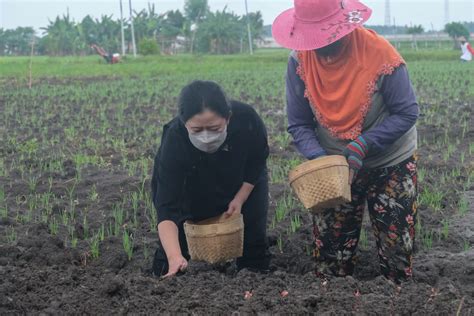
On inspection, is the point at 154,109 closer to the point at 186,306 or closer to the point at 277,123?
the point at 277,123

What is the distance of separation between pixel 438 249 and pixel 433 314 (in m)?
1.65

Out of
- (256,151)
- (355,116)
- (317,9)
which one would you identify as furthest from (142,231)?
(317,9)

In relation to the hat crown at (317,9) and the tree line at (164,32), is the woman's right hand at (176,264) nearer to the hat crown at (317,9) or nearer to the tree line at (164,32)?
the hat crown at (317,9)

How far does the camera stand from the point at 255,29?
52.8 meters

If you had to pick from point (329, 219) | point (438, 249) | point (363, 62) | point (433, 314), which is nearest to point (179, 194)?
point (329, 219)

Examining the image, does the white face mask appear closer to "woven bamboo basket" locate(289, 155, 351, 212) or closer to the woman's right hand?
"woven bamboo basket" locate(289, 155, 351, 212)

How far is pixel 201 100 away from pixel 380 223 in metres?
0.96

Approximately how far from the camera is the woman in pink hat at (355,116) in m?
2.83

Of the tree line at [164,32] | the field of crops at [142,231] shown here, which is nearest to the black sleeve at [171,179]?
the field of crops at [142,231]

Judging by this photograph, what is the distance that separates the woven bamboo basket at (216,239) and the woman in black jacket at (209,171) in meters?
0.11

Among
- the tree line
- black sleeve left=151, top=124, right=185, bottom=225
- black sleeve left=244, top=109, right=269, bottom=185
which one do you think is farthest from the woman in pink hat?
the tree line

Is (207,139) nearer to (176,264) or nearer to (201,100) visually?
(201,100)

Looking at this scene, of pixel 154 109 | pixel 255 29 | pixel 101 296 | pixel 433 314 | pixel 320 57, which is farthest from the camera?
pixel 255 29

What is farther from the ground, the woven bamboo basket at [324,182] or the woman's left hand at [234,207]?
the woven bamboo basket at [324,182]
